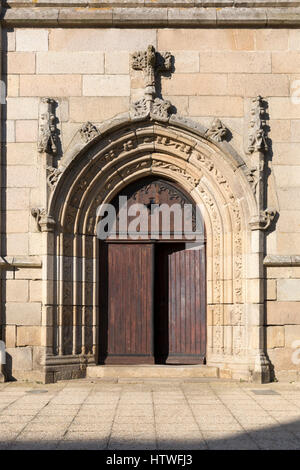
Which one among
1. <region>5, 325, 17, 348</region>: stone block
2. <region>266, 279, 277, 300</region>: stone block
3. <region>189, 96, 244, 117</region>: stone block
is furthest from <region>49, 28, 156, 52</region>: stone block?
<region>5, 325, 17, 348</region>: stone block

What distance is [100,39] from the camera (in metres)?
9.10

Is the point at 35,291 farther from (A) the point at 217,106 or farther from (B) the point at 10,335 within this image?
(A) the point at 217,106

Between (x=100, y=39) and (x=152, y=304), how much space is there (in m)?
4.03

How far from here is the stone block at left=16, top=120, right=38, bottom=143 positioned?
8.97m

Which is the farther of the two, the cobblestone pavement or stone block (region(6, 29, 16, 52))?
stone block (region(6, 29, 16, 52))

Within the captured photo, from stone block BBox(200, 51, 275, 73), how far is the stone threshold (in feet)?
1.49

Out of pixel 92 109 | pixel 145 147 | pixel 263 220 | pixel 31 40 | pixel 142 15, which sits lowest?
pixel 263 220

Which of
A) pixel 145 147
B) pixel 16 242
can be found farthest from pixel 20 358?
pixel 145 147

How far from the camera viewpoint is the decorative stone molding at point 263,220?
874 cm

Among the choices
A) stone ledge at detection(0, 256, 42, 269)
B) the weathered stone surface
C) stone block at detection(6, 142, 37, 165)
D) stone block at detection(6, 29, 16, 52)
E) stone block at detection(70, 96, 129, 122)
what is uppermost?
stone block at detection(6, 29, 16, 52)

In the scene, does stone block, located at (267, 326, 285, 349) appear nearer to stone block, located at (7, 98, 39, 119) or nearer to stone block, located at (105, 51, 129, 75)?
stone block, located at (105, 51, 129, 75)

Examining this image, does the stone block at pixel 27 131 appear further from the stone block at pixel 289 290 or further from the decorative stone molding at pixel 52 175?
the stone block at pixel 289 290

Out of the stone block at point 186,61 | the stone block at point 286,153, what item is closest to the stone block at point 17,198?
the stone block at point 186,61
